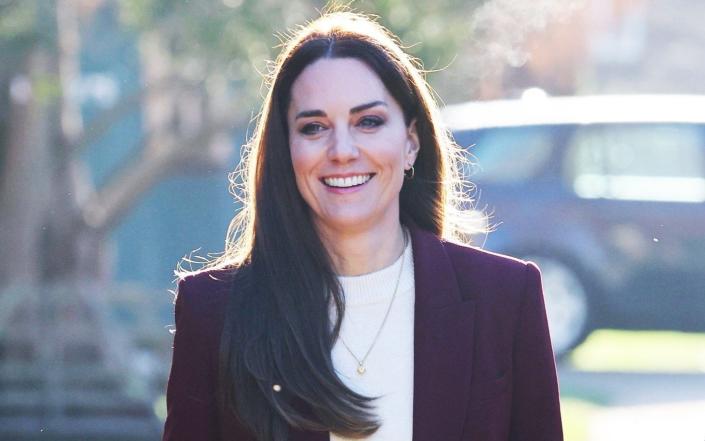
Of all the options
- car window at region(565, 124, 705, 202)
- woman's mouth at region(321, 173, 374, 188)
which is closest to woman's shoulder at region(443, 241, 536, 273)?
woman's mouth at region(321, 173, 374, 188)

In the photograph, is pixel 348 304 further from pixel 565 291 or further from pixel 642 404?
pixel 565 291

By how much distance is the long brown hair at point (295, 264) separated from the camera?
270 centimetres

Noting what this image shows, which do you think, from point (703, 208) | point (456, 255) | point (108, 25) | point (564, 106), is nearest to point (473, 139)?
point (564, 106)

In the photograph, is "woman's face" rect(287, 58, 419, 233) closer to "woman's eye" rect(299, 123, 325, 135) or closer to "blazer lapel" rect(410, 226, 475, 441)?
"woman's eye" rect(299, 123, 325, 135)

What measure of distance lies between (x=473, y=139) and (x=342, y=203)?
590 centimetres

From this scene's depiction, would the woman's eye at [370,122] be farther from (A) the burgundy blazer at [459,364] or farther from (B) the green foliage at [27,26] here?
(B) the green foliage at [27,26]

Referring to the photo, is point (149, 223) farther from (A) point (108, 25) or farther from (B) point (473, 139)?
(B) point (473, 139)

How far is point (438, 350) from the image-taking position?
2.78 meters

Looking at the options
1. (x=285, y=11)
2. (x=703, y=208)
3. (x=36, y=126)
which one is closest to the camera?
(x=703, y=208)

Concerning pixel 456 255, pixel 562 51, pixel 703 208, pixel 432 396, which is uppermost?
pixel 562 51

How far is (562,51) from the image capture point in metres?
10.6

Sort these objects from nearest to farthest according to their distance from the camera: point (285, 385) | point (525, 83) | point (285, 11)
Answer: point (285, 385), point (525, 83), point (285, 11)

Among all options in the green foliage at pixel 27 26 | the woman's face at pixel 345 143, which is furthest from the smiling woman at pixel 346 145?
the green foliage at pixel 27 26

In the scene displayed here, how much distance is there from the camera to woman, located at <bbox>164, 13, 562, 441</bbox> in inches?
107
